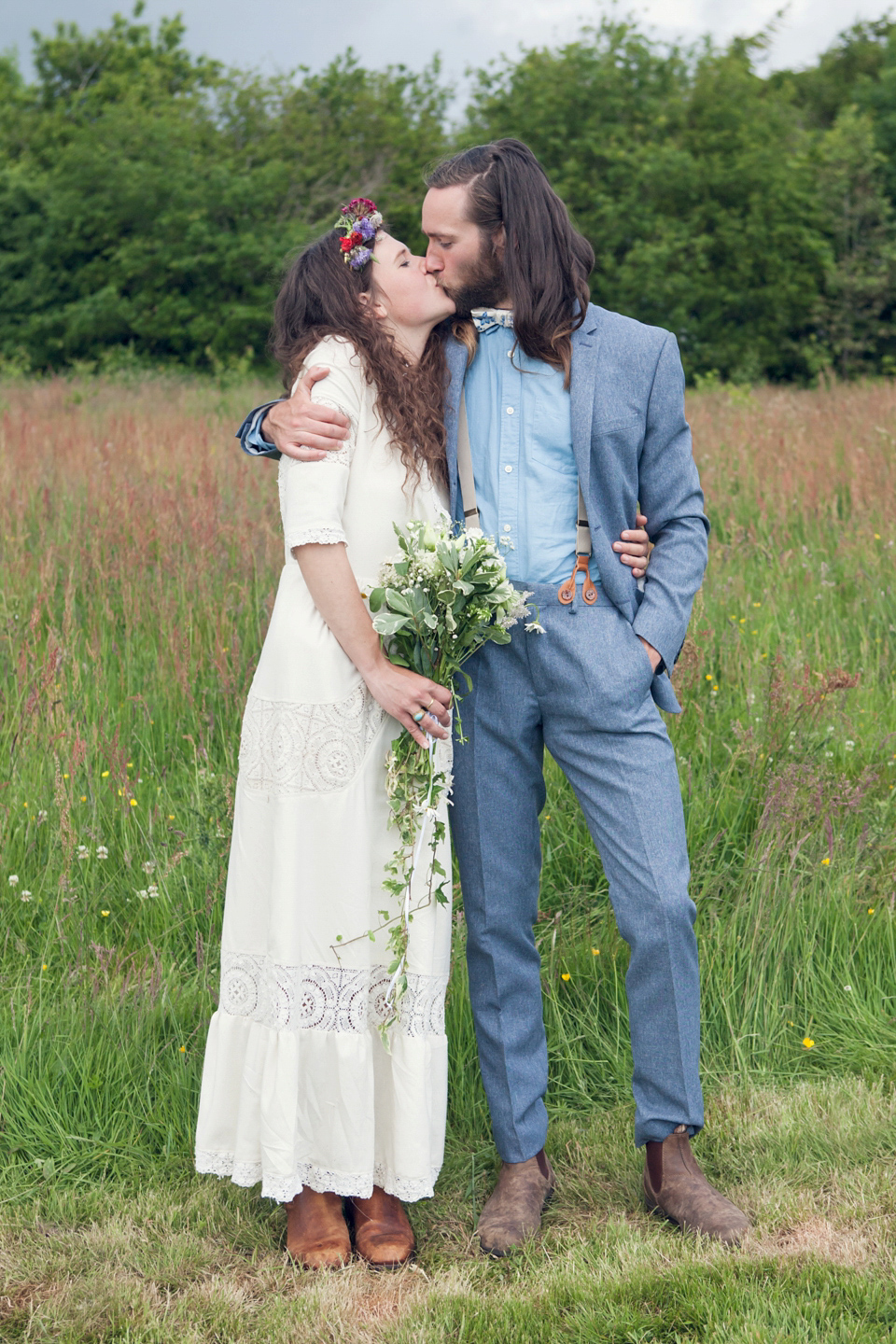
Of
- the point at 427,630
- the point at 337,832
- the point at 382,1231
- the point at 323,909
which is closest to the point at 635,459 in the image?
the point at 427,630

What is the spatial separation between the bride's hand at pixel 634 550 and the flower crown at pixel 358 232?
0.86 m

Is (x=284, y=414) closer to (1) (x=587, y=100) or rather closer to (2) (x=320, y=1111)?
(2) (x=320, y=1111)

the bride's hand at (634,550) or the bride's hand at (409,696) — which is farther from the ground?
the bride's hand at (634,550)

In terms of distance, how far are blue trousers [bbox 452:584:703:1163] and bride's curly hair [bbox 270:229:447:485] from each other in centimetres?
44

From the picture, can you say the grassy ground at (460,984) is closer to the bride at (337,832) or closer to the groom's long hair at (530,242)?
the bride at (337,832)

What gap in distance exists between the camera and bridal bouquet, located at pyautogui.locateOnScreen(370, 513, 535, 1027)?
7.75 feet

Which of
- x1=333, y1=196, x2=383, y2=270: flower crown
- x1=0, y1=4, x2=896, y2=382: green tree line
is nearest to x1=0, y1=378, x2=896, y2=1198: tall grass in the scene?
x1=333, y1=196, x2=383, y2=270: flower crown

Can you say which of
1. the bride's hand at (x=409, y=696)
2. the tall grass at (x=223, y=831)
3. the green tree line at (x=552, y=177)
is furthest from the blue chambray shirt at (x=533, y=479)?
the green tree line at (x=552, y=177)

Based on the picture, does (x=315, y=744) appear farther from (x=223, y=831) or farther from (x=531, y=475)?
(x=223, y=831)

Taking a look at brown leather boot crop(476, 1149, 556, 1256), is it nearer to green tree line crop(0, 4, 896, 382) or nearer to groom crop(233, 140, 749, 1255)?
groom crop(233, 140, 749, 1255)

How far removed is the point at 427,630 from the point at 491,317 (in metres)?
0.79

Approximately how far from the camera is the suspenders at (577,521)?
2.57 meters

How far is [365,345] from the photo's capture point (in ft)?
8.39

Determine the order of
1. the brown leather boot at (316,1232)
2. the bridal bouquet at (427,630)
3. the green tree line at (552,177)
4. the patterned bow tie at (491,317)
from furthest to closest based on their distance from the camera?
1. the green tree line at (552,177)
2. the patterned bow tie at (491,317)
3. the brown leather boot at (316,1232)
4. the bridal bouquet at (427,630)
